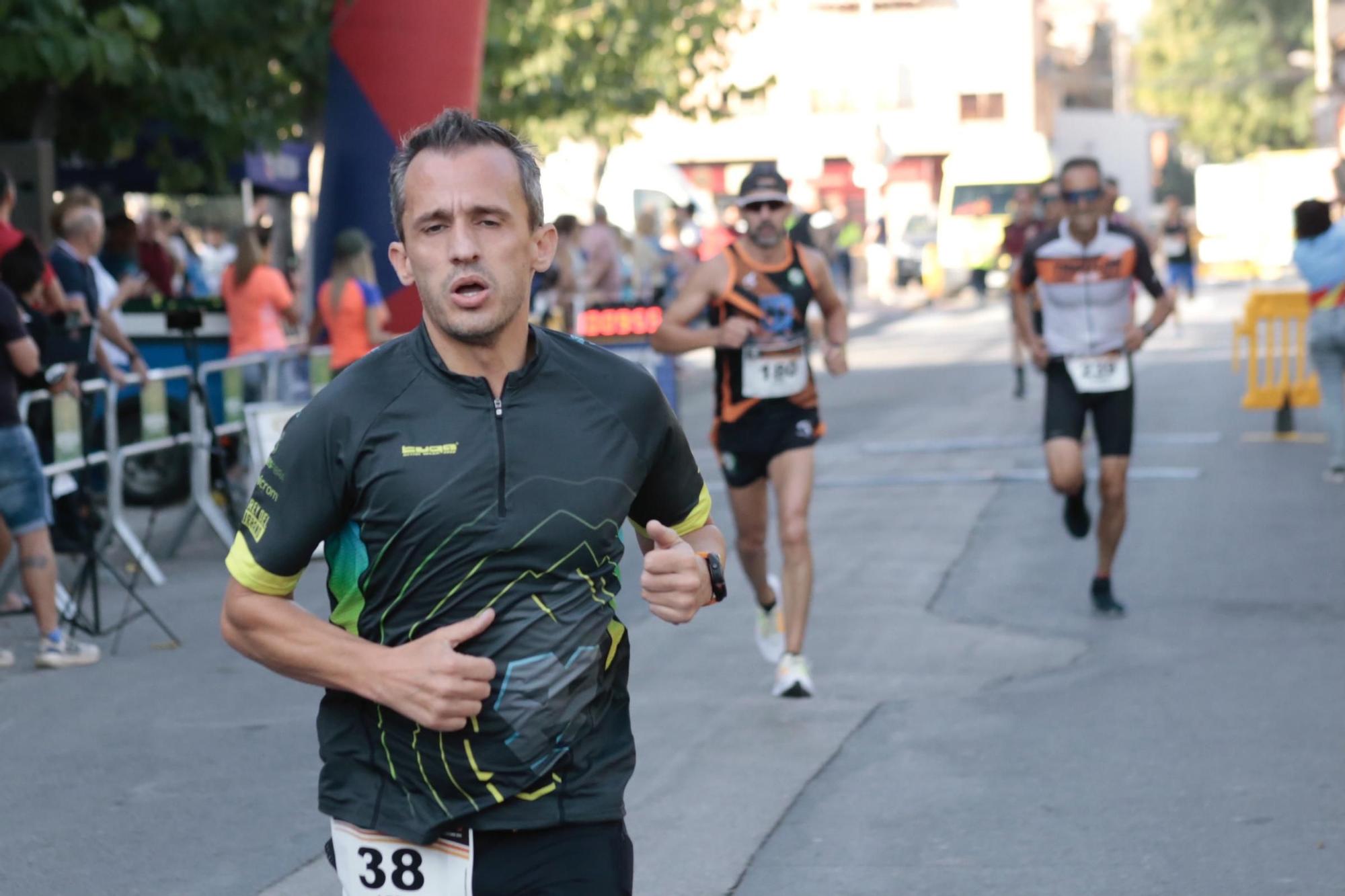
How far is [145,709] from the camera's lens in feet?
26.3

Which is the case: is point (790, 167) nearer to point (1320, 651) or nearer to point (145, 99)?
point (145, 99)

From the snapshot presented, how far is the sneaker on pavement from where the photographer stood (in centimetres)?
888

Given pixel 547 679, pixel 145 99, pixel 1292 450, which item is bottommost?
pixel 1292 450

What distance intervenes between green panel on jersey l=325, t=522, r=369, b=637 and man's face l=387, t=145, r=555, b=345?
342 mm

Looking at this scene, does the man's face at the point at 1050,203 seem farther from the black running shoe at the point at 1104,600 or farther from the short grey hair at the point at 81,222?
the short grey hair at the point at 81,222

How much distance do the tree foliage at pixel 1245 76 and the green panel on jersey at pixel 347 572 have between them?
250 ft

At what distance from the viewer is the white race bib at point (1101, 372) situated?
960cm

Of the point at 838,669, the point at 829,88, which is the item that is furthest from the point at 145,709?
the point at 829,88

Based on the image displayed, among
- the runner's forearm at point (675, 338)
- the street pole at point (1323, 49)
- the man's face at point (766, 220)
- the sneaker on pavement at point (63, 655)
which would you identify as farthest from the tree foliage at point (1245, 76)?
the sneaker on pavement at point (63, 655)

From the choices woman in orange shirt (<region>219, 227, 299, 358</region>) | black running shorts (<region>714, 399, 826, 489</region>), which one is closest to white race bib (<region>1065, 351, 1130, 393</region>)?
black running shorts (<region>714, 399, 826, 489</region>)

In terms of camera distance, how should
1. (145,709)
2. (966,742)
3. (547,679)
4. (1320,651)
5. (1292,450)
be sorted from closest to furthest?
(547,679) < (966,742) < (145,709) < (1320,651) < (1292,450)

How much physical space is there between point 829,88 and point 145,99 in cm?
6190

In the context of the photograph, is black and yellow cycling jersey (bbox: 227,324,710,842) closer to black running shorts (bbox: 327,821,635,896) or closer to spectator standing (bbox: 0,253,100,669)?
black running shorts (bbox: 327,821,635,896)

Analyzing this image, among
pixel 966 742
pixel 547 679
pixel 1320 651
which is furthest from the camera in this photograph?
pixel 1320 651
